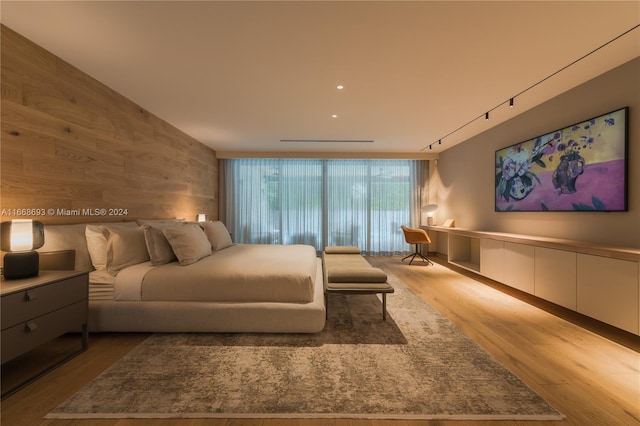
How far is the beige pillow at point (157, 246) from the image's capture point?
2441mm

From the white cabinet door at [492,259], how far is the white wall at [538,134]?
17.0 inches

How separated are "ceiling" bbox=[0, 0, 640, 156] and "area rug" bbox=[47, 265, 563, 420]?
249 centimetres

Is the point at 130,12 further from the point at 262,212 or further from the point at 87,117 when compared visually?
the point at 262,212

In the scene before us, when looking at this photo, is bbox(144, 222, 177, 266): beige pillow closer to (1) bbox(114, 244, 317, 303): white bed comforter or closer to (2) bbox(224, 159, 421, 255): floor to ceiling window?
(1) bbox(114, 244, 317, 303): white bed comforter

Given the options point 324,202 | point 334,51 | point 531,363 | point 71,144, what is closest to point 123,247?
point 71,144

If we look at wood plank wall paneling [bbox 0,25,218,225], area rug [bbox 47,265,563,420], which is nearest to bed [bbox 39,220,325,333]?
area rug [bbox 47,265,563,420]

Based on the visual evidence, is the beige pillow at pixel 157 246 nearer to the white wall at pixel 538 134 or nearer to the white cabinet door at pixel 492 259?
the white cabinet door at pixel 492 259

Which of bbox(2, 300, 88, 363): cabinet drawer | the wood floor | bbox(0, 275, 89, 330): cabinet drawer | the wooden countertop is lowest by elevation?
the wood floor

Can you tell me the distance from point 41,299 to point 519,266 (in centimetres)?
457

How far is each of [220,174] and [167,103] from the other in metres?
2.90

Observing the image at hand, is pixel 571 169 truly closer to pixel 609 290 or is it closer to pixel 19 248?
pixel 609 290

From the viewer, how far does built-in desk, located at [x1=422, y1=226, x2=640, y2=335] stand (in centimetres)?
203

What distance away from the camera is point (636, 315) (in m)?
1.97

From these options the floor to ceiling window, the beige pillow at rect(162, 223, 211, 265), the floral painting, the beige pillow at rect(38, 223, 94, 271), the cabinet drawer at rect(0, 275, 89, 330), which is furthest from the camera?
the floor to ceiling window
